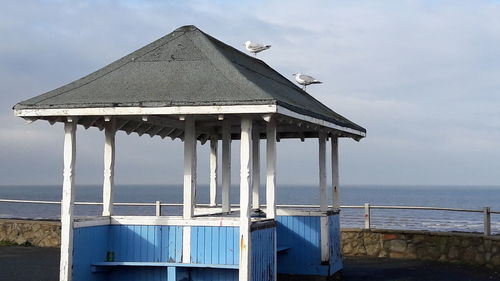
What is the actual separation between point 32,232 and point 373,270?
9.91m

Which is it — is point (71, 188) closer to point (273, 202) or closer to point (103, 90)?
point (103, 90)

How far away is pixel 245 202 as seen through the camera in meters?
9.21

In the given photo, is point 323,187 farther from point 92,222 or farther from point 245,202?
point 92,222

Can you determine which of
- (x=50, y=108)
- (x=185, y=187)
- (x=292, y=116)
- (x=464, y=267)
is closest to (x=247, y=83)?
(x=292, y=116)

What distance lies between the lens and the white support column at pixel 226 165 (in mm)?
12332

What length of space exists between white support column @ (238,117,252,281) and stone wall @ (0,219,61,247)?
11.2m

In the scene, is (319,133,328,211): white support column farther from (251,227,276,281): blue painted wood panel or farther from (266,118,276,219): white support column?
(251,227,276,281): blue painted wood panel

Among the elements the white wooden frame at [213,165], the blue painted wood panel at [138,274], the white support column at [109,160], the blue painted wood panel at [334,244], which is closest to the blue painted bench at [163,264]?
the blue painted wood panel at [138,274]

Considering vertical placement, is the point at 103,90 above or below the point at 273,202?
above

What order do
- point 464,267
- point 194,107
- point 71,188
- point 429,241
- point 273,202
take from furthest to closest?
point 429,241, point 464,267, point 273,202, point 71,188, point 194,107

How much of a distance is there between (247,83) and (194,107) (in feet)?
2.79

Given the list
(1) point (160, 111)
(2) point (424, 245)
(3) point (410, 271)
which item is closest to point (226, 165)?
(1) point (160, 111)

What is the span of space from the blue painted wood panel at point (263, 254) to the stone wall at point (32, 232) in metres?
10.5

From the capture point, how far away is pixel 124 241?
10.3m
